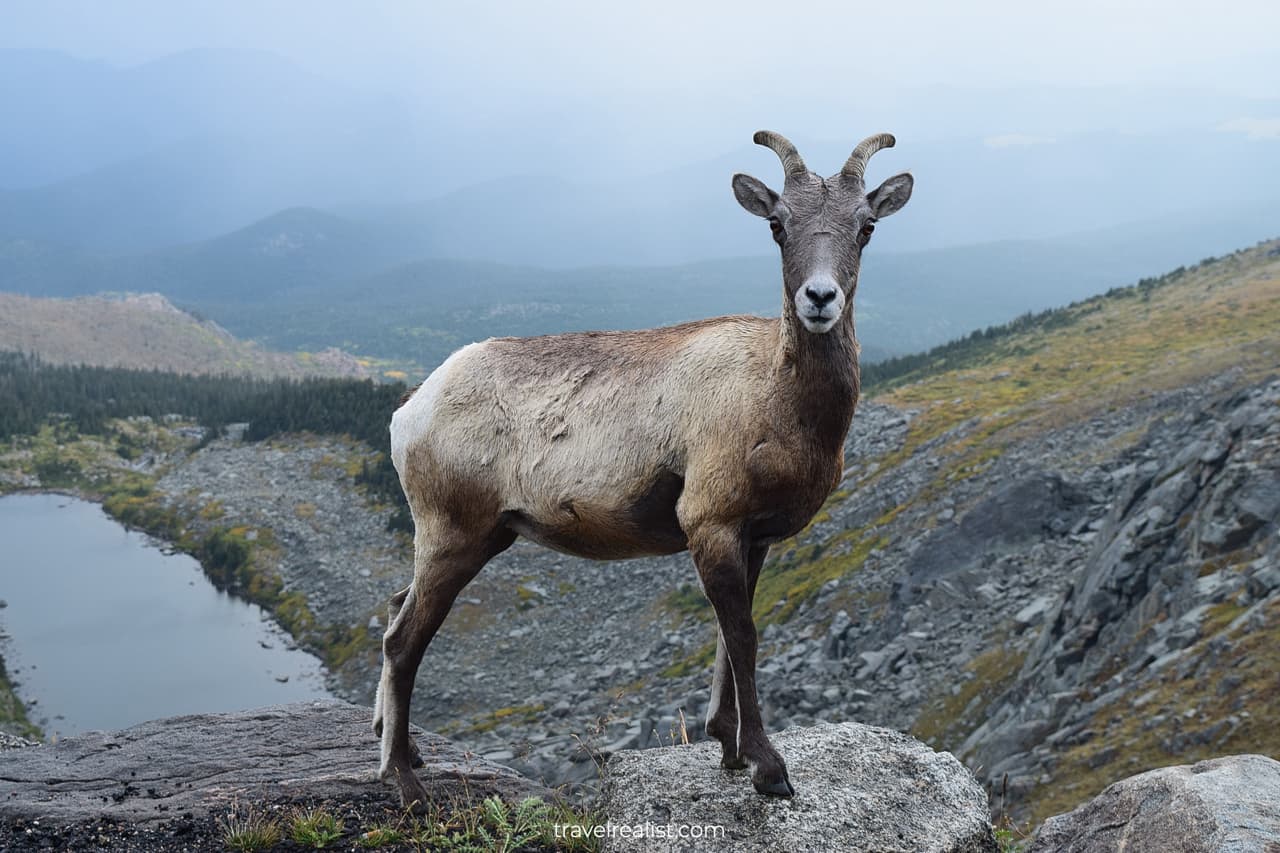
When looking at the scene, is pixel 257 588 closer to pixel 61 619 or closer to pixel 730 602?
pixel 61 619

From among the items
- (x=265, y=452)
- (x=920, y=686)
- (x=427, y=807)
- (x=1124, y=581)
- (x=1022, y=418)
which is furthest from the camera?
(x=265, y=452)

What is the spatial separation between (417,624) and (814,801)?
3.72 metres

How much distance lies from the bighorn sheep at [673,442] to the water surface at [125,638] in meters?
36.9

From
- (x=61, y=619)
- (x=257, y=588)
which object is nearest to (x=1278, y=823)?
(x=257, y=588)

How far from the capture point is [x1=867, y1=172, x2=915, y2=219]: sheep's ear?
7.05 meters

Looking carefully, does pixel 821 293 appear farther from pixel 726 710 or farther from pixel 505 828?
pixel 505 828

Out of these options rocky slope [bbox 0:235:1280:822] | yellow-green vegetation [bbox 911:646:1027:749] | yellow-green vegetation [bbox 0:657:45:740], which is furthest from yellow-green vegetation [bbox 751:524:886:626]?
yellow-green vegetation [bbox 0:657:45:740]

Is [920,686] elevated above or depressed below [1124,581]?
below

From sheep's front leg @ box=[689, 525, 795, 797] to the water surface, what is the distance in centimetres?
3830

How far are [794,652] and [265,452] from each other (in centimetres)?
5817

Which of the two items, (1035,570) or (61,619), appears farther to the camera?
(61,619)

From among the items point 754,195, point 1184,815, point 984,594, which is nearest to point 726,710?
point 1184,815

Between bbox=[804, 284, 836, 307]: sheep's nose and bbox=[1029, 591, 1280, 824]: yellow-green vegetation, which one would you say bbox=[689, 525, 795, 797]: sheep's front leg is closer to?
bbox=[804, 284, 836, 307]: sheep's nose

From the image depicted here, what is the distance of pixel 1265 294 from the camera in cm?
5834
